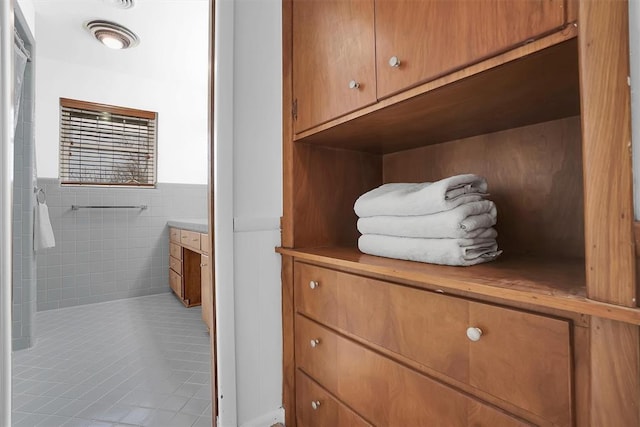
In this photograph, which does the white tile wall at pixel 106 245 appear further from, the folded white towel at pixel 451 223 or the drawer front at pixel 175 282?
the folded white towel at pixel 451 223

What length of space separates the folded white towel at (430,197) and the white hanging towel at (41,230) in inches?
97.0

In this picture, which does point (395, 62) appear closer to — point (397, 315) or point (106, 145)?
point (397, 315)

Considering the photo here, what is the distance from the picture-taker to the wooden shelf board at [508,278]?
446 millimetres

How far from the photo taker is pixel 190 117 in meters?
3.66

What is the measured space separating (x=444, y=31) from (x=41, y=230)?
9.11 ft

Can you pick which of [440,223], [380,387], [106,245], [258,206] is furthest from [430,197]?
[106,245]

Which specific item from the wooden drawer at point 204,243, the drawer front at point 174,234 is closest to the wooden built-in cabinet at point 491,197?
the wooden drawer at point 204,243

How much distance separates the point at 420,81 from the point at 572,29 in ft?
0.90

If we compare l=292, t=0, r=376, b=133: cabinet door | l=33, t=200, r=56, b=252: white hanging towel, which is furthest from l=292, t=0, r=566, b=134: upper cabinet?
l=33, t=200, r=56, b=252: white hanging towel

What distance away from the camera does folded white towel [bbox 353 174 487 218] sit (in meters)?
0.75

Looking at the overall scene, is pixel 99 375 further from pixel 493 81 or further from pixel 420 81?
pixel 493 81

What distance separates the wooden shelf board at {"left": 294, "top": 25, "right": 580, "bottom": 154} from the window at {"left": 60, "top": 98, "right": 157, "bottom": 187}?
3.03m

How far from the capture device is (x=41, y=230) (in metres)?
2.17

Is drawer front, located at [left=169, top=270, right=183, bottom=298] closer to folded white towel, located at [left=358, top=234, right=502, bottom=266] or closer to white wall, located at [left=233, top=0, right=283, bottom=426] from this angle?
white wall, located at [left=233, top=0, right=283, bottom=426]
